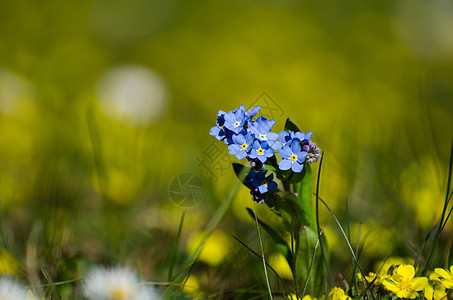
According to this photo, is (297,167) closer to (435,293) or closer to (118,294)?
(435,293)

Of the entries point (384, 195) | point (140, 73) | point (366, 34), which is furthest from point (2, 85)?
point (366, 34)

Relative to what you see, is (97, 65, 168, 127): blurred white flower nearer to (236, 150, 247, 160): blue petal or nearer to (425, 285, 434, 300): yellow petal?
(236, 150, 247, 160): blue petal

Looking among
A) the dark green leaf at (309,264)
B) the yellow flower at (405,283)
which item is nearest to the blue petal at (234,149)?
the dark green leaf at (309,264)

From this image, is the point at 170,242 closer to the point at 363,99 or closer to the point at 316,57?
the point at 363,99

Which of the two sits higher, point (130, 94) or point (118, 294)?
point (118, 294)

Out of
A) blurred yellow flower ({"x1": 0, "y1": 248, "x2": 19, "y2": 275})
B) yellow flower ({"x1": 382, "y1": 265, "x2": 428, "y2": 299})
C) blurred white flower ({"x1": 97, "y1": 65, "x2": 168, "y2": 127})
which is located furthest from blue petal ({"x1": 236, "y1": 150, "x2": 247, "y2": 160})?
blurred white flower ({"x1": 97, "y1": 65, "x2": 168, "y2": 127})

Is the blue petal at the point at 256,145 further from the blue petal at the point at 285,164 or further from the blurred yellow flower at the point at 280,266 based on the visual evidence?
the blurred yellow flower at the point at 280,266

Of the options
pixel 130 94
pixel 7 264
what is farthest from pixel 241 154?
pixel 130 94
